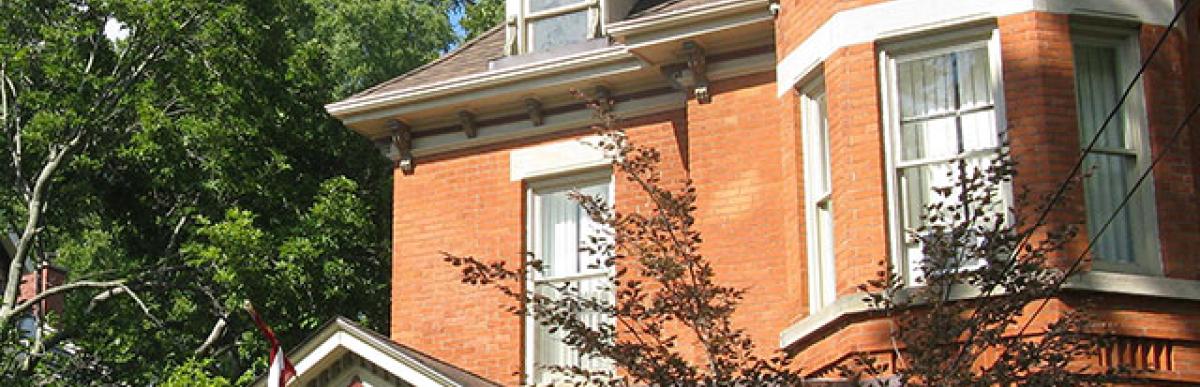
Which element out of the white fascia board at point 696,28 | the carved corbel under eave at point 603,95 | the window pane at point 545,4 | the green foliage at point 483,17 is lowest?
the carved corbel under eave at point 603,95

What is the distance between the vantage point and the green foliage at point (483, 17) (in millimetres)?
34688

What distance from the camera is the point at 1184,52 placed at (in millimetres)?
16266

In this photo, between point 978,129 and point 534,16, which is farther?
point 534,16

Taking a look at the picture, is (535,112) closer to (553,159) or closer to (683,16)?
(553,159)

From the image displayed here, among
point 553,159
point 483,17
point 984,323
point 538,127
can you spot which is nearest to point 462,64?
point 538,127

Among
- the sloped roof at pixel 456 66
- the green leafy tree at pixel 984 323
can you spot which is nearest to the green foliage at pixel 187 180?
the sloped roof at pixel 456 66

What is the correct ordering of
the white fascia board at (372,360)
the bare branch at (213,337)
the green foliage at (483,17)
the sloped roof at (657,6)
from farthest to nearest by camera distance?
1. the green foliage at (483,17)
2. the bare branch at (213,337)
3. the sloped roof at (657,6)
4. the white fascia board at (372,360)

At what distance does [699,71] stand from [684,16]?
68cm

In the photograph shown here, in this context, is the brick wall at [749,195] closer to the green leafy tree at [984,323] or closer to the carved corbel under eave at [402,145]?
the carved corbel under eave at [402,145]

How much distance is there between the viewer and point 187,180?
2786 centimetres

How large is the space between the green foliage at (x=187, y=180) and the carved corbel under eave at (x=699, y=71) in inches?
345

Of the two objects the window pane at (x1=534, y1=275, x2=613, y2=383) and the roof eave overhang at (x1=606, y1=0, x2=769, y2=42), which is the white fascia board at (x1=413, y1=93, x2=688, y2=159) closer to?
the roof eave overhang at (x1=606, y1=0, x2=769, y2=42)

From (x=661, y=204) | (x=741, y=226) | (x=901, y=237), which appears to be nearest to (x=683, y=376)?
(x=661, y=204)

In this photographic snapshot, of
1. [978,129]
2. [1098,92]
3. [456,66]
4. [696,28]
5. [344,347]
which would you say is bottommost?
[344,347]
